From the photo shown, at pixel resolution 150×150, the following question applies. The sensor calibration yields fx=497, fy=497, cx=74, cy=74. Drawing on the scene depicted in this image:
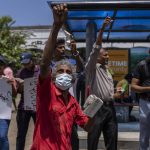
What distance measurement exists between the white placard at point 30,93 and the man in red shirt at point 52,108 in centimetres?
293

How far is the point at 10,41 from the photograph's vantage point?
29953 mm

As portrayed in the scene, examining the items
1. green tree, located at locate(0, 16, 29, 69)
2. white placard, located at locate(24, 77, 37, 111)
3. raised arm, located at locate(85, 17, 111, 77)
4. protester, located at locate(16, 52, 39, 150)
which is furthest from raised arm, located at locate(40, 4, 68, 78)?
green tree, located at locate(0, 16, 29, 69)

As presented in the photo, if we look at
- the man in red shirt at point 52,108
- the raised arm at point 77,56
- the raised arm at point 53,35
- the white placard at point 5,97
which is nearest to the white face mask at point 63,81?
the man in red shirt at point 52,108

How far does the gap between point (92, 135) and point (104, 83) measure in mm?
707

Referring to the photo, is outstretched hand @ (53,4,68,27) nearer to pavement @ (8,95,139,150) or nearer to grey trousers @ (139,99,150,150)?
grey trousers @ (139,99,150,150)

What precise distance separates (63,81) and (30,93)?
3.11 meters

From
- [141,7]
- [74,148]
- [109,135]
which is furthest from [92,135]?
[141,7]

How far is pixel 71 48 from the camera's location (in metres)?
5.96

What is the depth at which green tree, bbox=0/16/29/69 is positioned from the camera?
1085 inches

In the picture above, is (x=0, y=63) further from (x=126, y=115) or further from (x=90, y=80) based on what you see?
(x=126, y=115)

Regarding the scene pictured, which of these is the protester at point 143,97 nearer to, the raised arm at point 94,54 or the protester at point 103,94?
the protester at point 103,94

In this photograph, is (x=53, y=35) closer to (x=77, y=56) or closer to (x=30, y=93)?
(x=77, y=56)

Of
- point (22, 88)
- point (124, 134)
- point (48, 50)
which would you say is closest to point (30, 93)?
point (22, 88)

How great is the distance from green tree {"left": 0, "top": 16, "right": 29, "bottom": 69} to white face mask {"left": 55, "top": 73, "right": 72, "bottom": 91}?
2129 cm
